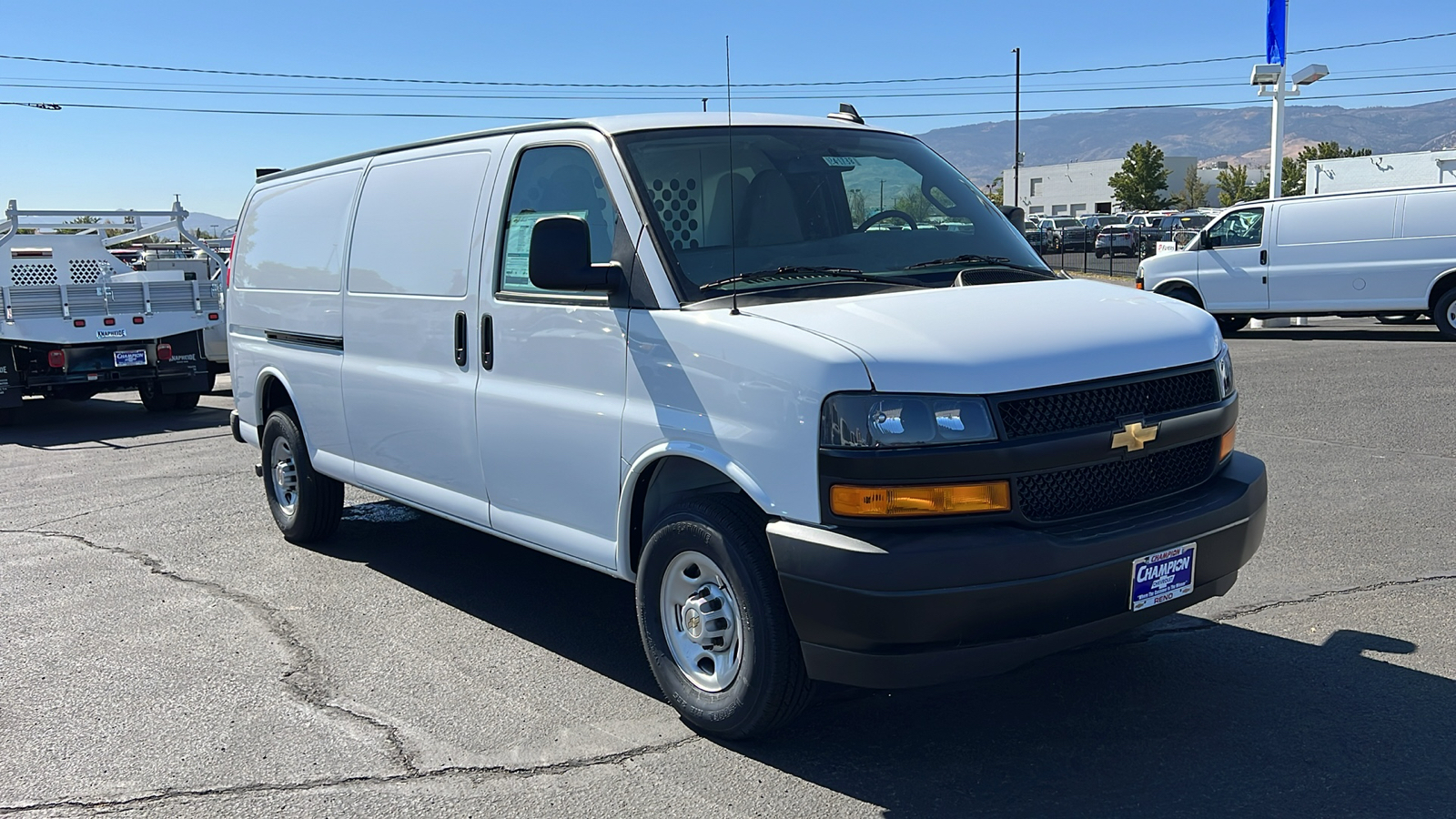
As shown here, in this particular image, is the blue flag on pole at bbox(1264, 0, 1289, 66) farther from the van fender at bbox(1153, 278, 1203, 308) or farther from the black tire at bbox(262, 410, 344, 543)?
the black tire at bbox(262, 410, 344, 543)

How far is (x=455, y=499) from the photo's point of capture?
213 inches

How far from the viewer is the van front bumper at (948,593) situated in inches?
136

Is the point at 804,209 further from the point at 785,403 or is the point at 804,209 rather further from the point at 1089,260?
the point at 1089,260

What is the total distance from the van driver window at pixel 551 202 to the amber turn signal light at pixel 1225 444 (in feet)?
7.52

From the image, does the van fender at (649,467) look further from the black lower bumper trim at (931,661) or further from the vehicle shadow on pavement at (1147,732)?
the vehicle shadow on pavement at (1147,732)

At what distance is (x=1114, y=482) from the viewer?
390 centimetres

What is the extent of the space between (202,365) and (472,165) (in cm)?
1011

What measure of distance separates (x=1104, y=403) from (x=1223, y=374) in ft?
2.49

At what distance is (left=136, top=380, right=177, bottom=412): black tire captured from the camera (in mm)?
14395

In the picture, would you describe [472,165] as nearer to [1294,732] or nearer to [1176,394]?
[1176,394]

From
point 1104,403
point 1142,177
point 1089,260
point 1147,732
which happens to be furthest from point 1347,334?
point 1142,177

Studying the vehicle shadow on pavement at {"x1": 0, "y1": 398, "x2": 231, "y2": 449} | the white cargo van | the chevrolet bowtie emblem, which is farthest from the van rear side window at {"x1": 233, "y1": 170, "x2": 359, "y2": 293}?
the white cargo van

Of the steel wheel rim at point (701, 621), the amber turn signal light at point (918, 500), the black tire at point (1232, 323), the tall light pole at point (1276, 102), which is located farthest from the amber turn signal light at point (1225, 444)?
the tall light pole at point (1276, 102)

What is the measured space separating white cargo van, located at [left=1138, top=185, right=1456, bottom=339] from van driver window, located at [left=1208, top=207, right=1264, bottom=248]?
Result: 14 millimetres
